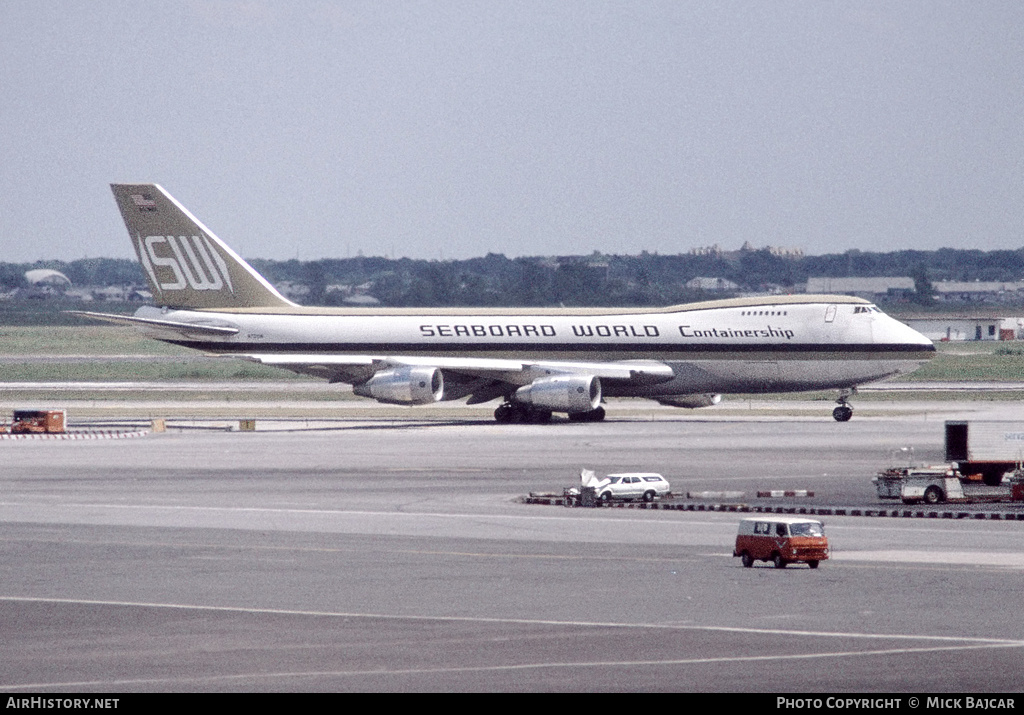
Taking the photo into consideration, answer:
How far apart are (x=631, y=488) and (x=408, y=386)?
91.9ft

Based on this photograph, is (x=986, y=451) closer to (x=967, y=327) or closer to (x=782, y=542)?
(x=782, y=542)

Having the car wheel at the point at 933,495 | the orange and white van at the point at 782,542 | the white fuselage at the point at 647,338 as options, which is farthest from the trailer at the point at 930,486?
the white fuselage at the point at 647,338

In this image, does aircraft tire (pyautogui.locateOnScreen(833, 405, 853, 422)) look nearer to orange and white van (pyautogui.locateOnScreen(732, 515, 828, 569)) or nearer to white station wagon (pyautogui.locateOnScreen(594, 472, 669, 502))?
white station wagon (pyautogui.locateOnScreen(594, 472, 669, 502))

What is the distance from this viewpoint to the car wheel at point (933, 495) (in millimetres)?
41875

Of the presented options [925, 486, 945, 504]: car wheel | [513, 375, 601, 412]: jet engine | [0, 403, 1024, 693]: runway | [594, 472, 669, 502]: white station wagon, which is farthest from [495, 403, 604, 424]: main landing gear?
[925, 486, 945, 504]: car wheel

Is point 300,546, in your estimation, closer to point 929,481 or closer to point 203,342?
point 929,481

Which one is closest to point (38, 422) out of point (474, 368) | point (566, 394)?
point (474, 368)

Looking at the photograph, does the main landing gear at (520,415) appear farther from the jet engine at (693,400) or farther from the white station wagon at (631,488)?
the white station wagon at (631,488)

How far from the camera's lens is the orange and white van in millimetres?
30156

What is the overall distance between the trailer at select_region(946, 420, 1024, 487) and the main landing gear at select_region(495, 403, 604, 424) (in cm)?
2733

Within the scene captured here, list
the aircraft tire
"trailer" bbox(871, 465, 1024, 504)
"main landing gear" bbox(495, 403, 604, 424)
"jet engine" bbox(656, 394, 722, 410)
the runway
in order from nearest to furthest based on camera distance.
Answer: the runway
"trailer" bbox(871, 465, 1024, 504)
the aircraft tire
"main landing gear" bbox(495, 403, 604, 424)
"jet engine" bbox(656, 394, 722, 410)

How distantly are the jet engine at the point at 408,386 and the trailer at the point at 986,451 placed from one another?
28922 mm

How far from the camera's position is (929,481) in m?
41.9
